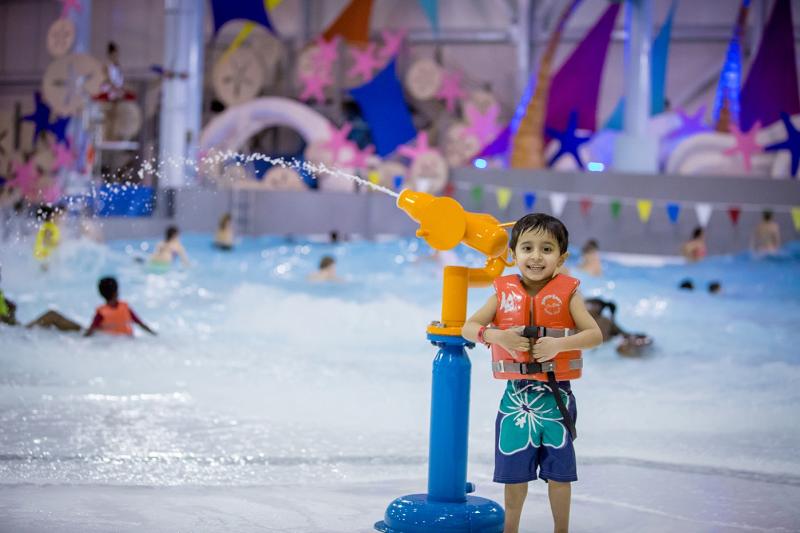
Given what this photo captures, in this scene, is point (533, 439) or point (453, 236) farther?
point (453, 236)

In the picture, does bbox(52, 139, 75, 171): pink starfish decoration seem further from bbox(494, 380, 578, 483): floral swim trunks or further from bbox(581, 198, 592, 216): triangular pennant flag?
bbox(494, 380, 578, 483): floral swim trunks

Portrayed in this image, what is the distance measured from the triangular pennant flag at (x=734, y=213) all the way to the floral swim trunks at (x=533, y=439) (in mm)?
11026

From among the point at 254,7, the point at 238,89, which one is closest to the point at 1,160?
the point at 238,89

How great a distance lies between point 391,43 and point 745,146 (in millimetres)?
7368

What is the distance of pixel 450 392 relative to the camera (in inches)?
105

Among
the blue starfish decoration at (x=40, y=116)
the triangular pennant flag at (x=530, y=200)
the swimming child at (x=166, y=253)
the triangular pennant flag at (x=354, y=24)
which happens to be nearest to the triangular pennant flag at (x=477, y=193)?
the triangular pennant flag at (x=530, y=200)

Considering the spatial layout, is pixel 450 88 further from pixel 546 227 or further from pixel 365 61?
pixel 546 227

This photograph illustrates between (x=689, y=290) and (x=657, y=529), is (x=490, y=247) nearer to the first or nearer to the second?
(x=657, y=529)

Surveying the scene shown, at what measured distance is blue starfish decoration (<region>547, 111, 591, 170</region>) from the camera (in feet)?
50.8

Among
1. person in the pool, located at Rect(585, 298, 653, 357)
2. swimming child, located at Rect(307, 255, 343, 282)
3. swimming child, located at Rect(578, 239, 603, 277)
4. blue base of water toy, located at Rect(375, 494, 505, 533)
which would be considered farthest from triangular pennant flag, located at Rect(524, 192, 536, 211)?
blue base of water toy, located at Rect(375, 494, 505, 533)

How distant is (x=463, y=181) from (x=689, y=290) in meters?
5.51

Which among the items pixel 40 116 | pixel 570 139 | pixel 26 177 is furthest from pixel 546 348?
pixel 40 116

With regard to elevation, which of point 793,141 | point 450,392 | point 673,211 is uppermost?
point 793,141

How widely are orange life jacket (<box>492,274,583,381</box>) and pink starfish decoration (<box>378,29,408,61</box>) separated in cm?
1674
